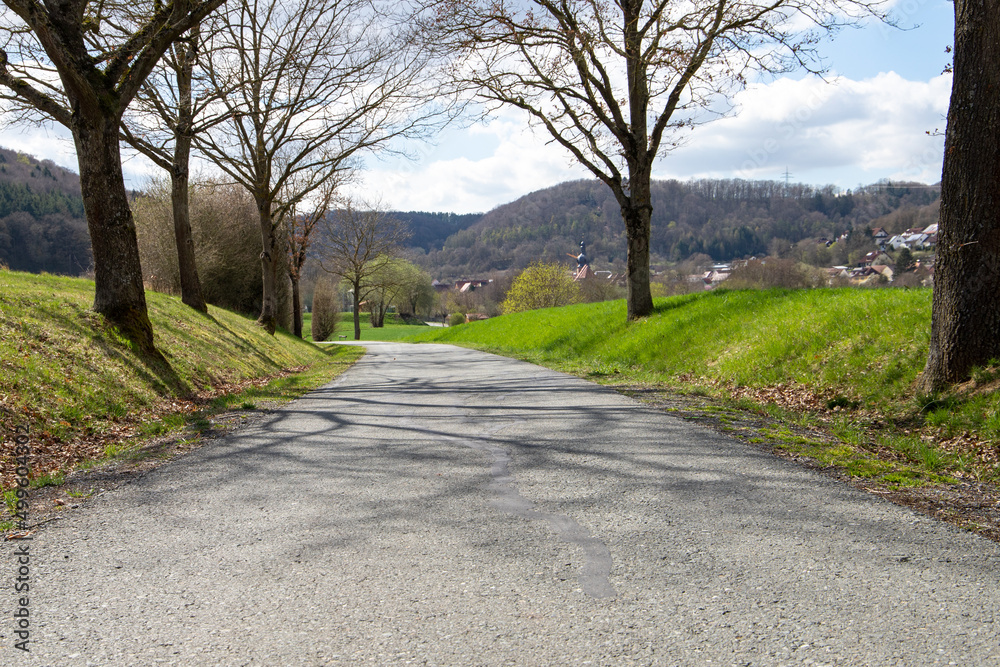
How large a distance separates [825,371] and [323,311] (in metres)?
43.9

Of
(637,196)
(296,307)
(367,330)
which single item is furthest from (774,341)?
(367,330)

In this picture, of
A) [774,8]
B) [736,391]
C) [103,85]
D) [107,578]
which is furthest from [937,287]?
[103,85]

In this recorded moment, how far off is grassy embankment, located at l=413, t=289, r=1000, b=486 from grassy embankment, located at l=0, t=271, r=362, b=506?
6357mm

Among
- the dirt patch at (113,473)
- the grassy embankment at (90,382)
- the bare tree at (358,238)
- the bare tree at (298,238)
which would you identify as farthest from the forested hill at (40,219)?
the dirt patch at (113,473)

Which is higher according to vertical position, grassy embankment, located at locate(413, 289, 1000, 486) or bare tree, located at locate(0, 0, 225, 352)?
bare tree, located at locate(0, 0, 225, 352)

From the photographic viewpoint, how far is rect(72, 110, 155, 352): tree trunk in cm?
914

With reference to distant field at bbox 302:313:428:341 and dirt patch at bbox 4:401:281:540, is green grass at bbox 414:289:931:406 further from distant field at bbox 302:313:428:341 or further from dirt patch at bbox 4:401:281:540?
distant field at bbox 302:313:428:341

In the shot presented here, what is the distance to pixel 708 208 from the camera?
103750 millimetres

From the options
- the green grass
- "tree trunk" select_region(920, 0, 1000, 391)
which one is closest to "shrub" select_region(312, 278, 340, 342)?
the green grass

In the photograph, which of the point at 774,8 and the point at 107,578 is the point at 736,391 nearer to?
the point at 107,578

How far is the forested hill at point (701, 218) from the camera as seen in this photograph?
85688 mm

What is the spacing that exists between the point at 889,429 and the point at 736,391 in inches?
121

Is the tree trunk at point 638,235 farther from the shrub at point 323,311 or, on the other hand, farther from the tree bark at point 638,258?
the shrub at point 323,311

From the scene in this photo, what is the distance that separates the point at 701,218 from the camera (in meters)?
104
